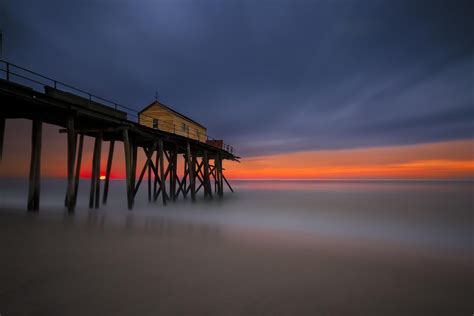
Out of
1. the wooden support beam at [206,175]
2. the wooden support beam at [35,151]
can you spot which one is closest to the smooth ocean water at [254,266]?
the wooden support beam at [35,151]

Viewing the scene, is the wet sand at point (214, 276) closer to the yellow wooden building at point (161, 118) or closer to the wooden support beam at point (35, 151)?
the wooden support beam at point (35, 151)

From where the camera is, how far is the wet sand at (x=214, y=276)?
2926mm

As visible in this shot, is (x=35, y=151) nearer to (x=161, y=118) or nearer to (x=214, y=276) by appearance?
(x=214, y=276)

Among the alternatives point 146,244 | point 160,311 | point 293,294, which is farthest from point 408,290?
point 146,244

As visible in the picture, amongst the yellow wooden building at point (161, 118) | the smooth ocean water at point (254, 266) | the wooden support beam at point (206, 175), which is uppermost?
the yellow wooden building at point (161, 118)

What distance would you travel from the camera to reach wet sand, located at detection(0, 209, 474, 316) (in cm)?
293

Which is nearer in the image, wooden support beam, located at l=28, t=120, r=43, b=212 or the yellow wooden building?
wooden support beam, located at l=28, t=120, r=43, b=212

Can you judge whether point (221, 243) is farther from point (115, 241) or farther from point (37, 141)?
point (37, 141)

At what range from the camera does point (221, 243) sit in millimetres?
6105

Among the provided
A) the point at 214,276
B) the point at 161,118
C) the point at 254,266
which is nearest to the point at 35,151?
the point at 214,276

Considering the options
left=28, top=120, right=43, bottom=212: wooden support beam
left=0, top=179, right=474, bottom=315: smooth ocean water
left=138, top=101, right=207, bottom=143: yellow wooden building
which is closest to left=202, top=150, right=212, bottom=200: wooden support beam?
left=138, top=101, right=207, bottom=143: yellow wooden building

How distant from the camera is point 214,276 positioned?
3.82 meters

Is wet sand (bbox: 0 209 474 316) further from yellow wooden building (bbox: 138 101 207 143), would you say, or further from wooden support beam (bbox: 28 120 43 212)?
yellow wooden building (bbox: 138 101 207 143)

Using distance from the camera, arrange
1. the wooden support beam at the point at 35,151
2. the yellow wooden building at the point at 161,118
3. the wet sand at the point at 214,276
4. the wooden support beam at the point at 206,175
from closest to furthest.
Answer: the wet sand at the point at 214,276 → the wooden support beam at the point at 35,151 → the wooden support beam at the point at 206,175 → the yellow wooden building at the point at 161,118
